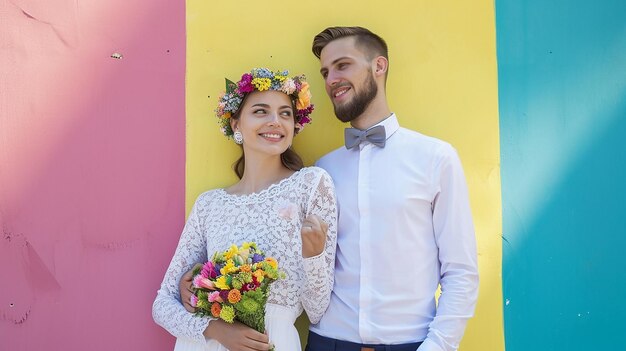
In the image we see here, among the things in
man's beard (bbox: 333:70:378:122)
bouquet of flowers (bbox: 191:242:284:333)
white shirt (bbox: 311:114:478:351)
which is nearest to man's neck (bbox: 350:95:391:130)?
man's beard (bbox: 333:70:378:122)

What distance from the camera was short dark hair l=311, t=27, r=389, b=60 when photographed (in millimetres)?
3016

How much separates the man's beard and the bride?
20 cm

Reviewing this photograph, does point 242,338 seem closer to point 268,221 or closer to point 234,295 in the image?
point 234,295

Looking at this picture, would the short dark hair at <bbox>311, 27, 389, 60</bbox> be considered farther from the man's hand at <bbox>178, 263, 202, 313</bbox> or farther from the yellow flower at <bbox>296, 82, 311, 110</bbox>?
the man's hand at <bbox>178, 263, 202, 313</bbox>

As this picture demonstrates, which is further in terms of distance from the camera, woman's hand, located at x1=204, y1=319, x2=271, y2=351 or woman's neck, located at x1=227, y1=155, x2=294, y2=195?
woman's neck, located at x1=227, y1=155, x2=294, y2=195

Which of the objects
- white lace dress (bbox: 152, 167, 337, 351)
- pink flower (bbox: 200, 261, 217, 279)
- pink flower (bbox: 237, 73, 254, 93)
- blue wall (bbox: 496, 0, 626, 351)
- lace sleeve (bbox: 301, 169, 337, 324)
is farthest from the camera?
blue wall (bbox: 496, 0, 626, 351)

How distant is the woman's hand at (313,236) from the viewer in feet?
8.29

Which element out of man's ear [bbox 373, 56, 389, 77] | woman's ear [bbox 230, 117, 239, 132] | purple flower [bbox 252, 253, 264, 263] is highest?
man's ear [bbox 373, 56, 389, 77]

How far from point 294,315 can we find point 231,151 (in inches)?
37.3

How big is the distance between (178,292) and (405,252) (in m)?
1.06

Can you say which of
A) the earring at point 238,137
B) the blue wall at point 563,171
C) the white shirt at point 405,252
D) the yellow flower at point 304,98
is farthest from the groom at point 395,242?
the blue wall at point 563,171

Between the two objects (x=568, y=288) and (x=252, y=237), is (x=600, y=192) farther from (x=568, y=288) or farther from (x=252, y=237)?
(x=252, y=237)

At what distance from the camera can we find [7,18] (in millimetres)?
3291

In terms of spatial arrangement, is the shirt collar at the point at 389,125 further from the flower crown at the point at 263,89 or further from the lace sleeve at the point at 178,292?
the lace sleeve at the point at 178,292
